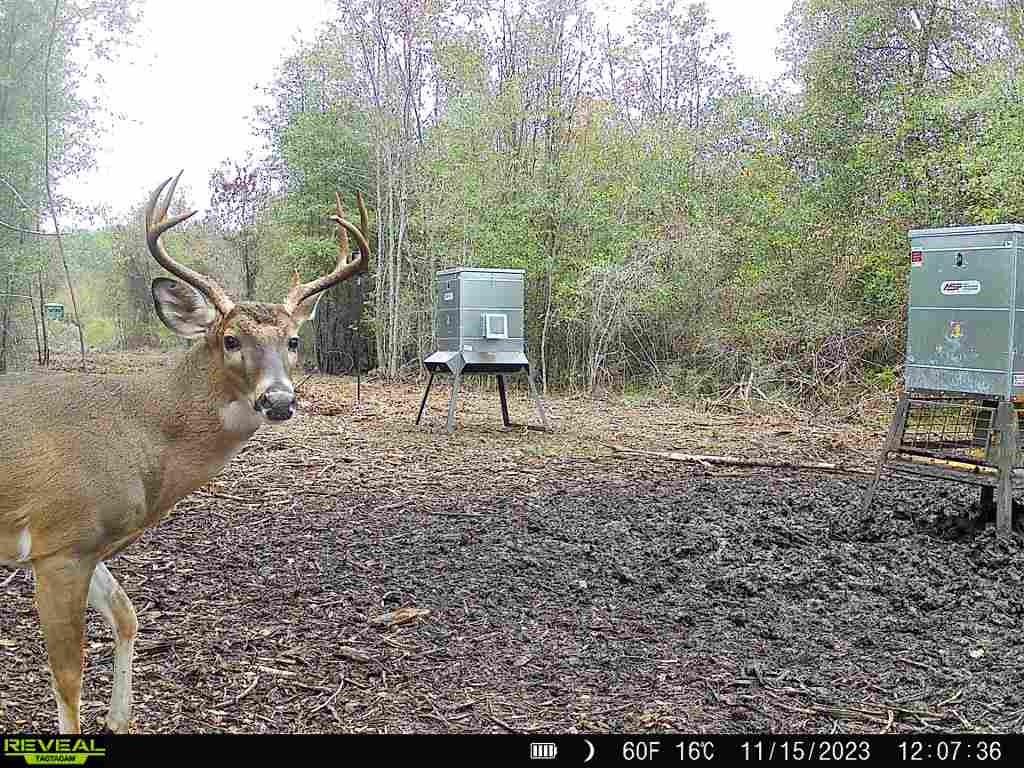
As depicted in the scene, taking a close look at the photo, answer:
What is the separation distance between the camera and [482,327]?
1058 cm

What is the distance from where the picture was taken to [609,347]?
15992 millimetres

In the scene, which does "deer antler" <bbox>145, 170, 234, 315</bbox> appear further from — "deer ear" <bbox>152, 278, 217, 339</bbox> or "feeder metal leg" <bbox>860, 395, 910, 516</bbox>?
"feeder metal leg" <bbox>860, 395, 910, 516</bbox>

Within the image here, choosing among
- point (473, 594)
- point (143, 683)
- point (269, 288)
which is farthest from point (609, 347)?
point (143, 683)

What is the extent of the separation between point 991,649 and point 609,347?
12.3m

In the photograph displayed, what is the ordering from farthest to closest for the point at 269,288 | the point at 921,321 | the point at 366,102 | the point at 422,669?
the point at 269,288
the point at 366,102
the point at 921,321
the point at 422,669

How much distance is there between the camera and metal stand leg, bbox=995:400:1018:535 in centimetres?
524

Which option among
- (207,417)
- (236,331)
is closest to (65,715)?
(207,417)

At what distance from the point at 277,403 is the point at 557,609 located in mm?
1821

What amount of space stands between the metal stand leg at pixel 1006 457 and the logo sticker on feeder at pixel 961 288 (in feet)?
2.01

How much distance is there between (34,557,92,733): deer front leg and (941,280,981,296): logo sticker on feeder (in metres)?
4.56
